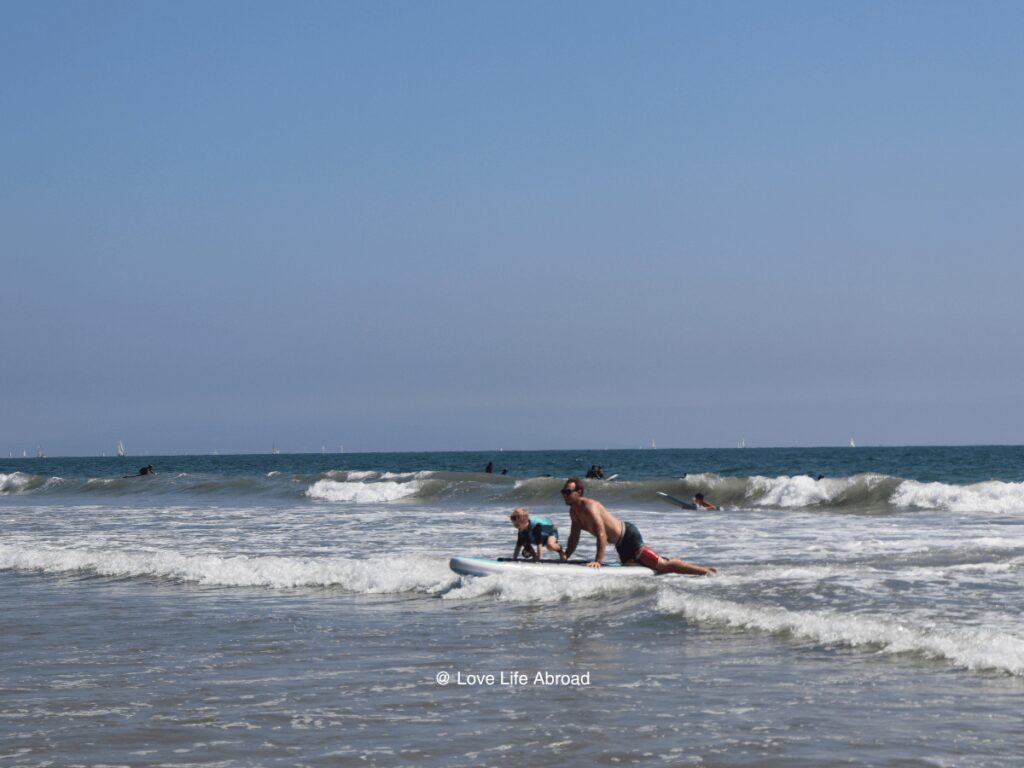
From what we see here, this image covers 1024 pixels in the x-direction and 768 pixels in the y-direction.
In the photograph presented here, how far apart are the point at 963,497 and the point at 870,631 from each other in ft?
82.2

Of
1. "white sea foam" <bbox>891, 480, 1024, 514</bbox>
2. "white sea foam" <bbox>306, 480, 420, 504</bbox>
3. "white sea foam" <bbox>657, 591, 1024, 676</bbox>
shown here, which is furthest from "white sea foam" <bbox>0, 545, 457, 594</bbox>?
"white sea foam" <bbox>306, 480, 420, 504</bbox>

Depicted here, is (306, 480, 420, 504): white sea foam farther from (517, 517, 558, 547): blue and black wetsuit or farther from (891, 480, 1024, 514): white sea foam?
→ (517, 517, 558, 547): blue and black wetsuit

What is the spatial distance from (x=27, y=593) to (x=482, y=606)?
7112 mm

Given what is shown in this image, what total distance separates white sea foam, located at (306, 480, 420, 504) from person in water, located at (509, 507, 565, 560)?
3005cm

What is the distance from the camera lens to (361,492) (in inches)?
1879

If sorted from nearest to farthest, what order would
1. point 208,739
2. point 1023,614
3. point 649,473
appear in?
point 208,739 < point 1023,614 < point 649,473

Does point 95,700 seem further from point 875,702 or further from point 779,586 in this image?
point 779,586

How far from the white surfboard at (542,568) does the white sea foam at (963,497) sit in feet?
66.3

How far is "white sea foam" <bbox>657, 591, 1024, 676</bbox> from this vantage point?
9758 mm

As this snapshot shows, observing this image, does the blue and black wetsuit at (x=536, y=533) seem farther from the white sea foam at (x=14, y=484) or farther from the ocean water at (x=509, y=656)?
the white sea foam at (x=14, y=484)

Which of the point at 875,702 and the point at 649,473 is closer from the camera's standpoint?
the point at 875,702

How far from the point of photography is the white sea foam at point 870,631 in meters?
9.76

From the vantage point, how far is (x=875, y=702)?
8.46 metres

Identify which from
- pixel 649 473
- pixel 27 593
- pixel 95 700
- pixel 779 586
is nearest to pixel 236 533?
pixel 27 593
